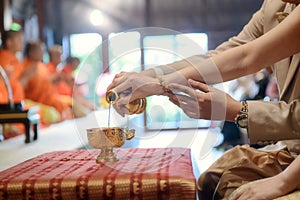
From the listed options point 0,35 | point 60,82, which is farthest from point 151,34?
point 60,82

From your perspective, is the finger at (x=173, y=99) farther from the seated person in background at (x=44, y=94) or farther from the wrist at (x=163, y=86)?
the seated person in background at (x=44, y=94)

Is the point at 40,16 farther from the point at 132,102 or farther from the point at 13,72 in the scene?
the point at 132,102

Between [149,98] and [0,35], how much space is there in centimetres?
454

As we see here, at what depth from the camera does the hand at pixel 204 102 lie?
2.96 ft

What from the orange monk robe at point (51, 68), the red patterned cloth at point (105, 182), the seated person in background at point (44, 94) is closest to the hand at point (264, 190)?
the red patterned cloth at point (105, 182)

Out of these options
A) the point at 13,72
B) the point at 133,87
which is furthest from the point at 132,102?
the point at 13,72

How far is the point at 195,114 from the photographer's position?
3.03ft

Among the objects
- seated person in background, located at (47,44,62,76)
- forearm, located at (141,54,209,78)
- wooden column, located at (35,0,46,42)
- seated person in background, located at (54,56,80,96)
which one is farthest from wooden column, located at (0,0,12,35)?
forearm, located at (141,54,209,78)

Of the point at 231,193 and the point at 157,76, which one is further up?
the point at 157,76

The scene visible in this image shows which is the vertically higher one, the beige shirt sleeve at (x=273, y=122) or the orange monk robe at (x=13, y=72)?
the beige shirt sleeve at (x=273, y=122)

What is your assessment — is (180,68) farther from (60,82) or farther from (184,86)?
(60,82)

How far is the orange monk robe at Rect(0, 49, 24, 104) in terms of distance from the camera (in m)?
4.12

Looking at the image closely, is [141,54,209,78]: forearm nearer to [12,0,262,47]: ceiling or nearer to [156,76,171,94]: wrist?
[156,76,171,94]: wrist

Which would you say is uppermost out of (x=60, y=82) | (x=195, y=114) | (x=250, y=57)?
(x=250, y=57)
